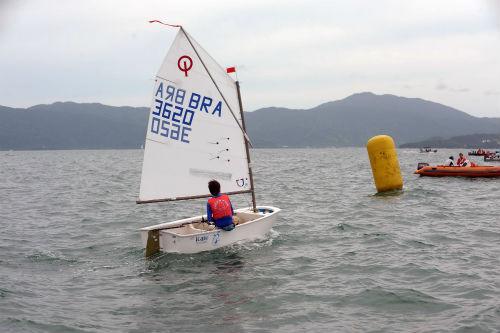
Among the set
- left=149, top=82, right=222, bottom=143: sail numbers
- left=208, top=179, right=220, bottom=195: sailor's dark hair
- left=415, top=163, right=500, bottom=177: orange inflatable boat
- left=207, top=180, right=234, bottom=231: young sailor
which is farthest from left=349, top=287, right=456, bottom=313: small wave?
left=415, top=163, right=500, bottom=177: orange inflatable boat

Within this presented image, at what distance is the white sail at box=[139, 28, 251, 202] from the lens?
15.5 m

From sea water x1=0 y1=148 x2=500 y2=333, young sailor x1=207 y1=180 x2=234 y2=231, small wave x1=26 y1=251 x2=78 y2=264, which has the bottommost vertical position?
sea water x1=0 y1=148 x2=500 y2=333

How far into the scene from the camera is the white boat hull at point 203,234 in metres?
14.8

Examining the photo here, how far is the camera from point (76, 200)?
31.1m

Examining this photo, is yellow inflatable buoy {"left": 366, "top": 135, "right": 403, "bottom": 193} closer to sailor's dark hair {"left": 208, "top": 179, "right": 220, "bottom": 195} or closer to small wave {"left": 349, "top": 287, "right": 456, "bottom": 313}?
sailor's dark hair {"left": 208, "top": 179, "right": 220, "bottom": 195}

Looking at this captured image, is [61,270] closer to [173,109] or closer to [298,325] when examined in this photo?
[173,109]

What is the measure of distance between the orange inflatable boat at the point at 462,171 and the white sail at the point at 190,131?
2468 cm

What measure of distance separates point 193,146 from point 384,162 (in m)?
15.1

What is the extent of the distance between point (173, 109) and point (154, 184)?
232cm

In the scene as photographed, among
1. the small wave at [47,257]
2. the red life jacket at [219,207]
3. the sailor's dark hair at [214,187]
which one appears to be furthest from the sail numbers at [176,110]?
the small wave at [47,257]

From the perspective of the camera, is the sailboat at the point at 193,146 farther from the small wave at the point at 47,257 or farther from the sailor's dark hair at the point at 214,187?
the small wave at the point at 47,257

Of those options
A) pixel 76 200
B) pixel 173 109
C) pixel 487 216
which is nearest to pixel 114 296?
pixel 173 109

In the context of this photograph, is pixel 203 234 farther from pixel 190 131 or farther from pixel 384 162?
pixel 384 162

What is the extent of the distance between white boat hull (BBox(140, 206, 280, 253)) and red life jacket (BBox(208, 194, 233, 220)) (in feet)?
1.49
